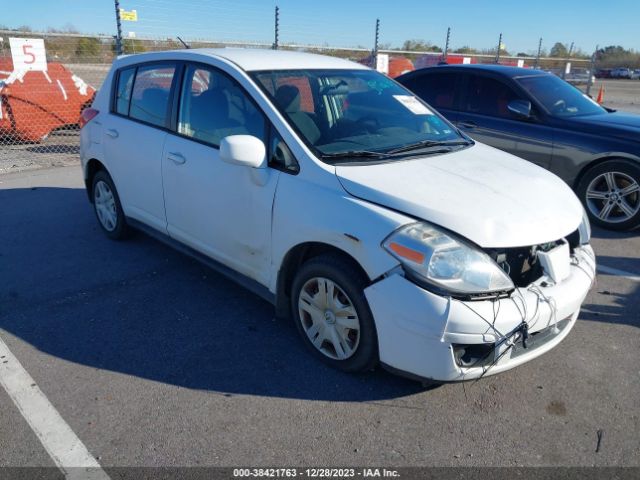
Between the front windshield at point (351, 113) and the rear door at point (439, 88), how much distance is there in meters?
2.76

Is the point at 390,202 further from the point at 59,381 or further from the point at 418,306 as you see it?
the point at 59,381

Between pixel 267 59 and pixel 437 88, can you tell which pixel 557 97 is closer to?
pixel 437 88

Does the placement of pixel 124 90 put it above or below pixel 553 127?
above

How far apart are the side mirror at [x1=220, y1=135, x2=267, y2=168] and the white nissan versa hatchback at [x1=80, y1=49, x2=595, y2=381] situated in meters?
0.01

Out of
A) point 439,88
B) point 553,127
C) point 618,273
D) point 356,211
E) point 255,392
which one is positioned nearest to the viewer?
point 356,211

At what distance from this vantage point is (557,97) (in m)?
6.36

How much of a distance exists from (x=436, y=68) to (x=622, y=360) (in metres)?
4.80

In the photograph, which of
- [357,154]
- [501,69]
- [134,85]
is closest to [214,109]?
[357,154]

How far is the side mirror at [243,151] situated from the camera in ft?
10.4

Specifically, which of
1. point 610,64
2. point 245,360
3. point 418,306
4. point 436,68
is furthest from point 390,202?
point 610,64

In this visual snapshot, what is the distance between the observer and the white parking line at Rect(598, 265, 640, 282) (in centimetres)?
459

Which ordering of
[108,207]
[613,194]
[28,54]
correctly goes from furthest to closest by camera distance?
[28,54], [613,194], [108,207]

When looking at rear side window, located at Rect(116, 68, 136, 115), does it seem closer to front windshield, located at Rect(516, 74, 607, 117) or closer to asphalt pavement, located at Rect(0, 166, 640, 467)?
asphalt pavement, located at Rect(0, 166, 640, 467)

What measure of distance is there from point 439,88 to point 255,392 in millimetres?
5265
